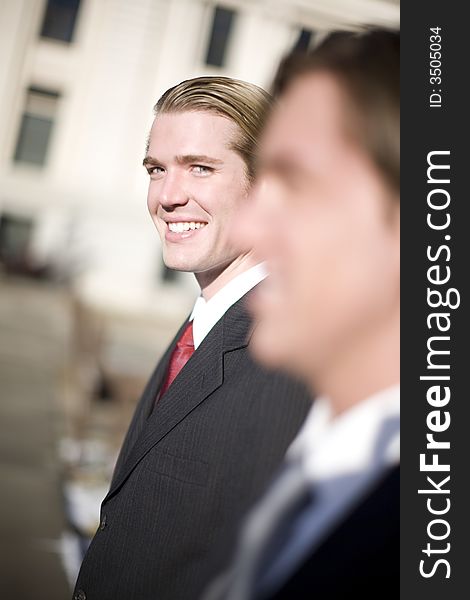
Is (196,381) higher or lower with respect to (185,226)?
lower

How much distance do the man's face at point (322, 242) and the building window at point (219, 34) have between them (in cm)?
1540

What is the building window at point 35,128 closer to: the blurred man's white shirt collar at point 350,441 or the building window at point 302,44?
the building window at point 302,44

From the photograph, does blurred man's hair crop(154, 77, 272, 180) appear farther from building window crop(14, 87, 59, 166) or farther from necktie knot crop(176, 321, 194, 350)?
building window crop(14, 87, 59, 166)

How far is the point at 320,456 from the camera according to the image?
1.68 feet

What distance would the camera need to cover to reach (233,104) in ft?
3.15

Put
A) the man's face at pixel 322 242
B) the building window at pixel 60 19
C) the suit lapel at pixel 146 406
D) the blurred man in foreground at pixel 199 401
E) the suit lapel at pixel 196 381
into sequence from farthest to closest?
the building window at pixel 60 19 < the suit lapel at pixel 146 406 < the suit lapel at pixel 196 381 < the blurred man in foreground at pixel 199 401 < the man's face at pixel 322 242

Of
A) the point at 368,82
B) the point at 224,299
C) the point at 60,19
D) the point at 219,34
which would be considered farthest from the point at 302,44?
the point at 60,19

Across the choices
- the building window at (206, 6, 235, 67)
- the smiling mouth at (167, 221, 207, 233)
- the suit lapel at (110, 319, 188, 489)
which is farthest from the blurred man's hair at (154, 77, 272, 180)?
the building window at (206, 6, 235, 67)

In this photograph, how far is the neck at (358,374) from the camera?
1.68ft

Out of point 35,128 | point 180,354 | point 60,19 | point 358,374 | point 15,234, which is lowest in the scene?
point 358,374

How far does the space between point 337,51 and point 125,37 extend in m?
15.4

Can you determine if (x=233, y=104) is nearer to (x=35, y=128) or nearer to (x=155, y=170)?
(x=155, y=170)

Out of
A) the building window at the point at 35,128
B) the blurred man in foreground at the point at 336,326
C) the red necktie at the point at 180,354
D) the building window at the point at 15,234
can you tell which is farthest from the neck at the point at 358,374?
the building window at the point at 35,128

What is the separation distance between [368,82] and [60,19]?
1630 cm
